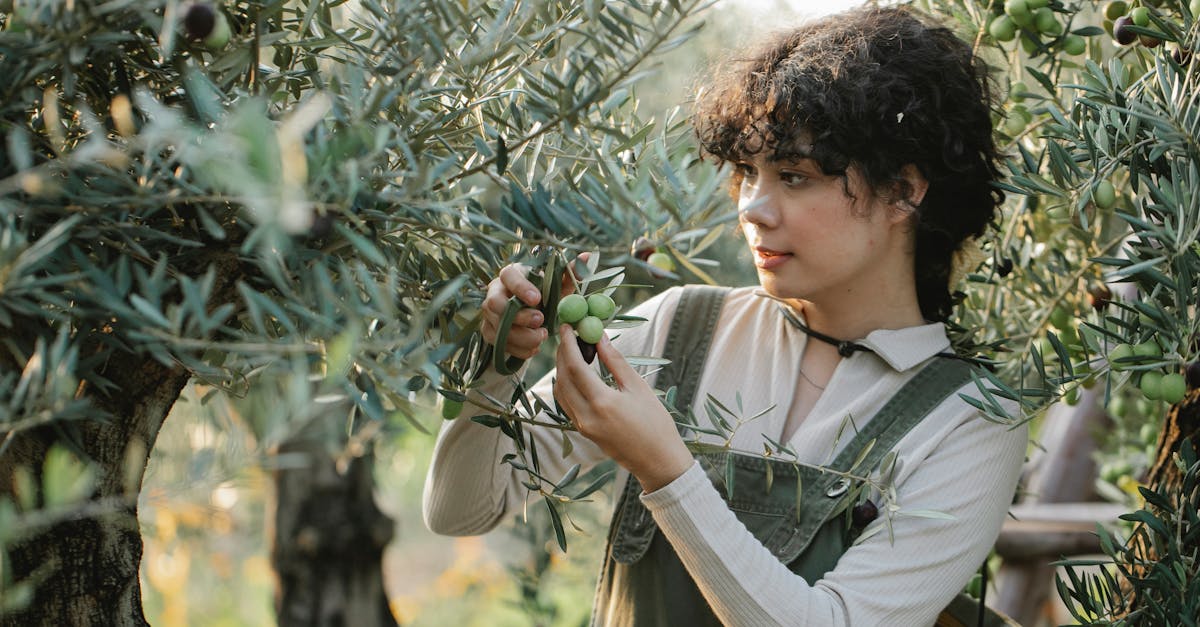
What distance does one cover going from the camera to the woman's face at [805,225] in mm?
1634

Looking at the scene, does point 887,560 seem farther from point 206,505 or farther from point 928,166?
point 206,505

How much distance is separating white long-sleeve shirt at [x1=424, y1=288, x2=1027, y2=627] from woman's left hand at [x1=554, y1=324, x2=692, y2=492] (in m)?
0.07

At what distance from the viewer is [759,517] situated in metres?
1.78

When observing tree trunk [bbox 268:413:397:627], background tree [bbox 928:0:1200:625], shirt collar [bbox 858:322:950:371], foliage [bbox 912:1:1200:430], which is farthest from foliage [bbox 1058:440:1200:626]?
tree trunk [bbox 268:413:397:627]

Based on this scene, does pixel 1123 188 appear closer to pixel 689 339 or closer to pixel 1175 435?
pixel 1175 435

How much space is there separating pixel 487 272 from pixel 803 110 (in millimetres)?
625

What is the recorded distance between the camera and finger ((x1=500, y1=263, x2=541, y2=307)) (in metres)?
1.15

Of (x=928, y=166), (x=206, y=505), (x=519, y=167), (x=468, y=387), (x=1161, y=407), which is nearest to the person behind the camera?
A: (x=206, y=505)

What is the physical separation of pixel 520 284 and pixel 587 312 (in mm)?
76

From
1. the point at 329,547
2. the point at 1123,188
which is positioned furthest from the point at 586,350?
the point at 329,547

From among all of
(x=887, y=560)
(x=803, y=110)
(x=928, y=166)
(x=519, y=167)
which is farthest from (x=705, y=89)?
(x=887, y=560)

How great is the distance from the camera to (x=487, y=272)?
1277 millimetres

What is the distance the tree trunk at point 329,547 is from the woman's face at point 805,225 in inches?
75.3

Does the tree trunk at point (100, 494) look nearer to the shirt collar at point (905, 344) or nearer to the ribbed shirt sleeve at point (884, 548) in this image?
the ribbed shirt sleeve at point (884, 548)
